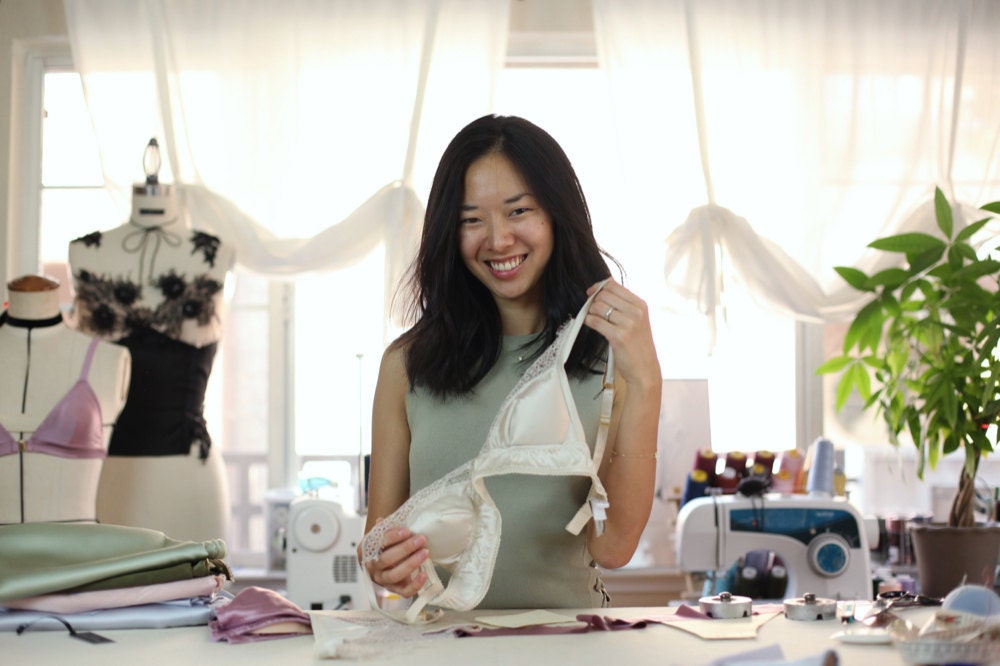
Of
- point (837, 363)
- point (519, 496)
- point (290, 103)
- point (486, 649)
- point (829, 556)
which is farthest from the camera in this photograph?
point (290, 103)

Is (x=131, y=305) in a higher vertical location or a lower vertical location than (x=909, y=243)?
lower

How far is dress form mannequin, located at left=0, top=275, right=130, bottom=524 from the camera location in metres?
3.04

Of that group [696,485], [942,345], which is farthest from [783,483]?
[942,345]

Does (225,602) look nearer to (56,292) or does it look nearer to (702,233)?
(56,292)

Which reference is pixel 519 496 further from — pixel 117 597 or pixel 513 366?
pixel 117 597

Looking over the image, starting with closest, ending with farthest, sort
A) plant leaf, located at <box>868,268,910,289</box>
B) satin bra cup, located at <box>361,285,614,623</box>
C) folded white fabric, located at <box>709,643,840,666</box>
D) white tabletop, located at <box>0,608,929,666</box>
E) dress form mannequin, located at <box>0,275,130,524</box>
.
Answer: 1. folded white fabric, located at <box>709,643,840,666</box>
2. white tabletop, located at <box>0,608,929,666</box>
3. satin bra cup, located at <box>361,285,614,623</box>
4. dress form mannequin, located at <box>0,275,130,524</box>
5. plant leaf, located at <box>868,268,910,289</box>

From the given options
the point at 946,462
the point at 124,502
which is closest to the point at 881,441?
the point at 946,462

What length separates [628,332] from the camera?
1.91 meters

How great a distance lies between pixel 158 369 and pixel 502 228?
81.0 inches

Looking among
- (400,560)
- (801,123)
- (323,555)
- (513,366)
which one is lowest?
(323,555)

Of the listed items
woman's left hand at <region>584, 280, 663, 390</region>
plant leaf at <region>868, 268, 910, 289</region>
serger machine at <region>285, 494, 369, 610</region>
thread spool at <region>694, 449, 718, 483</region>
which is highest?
plant leaf at <region>868, 268, 910, 289</region>

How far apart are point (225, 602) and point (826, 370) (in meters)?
2.80

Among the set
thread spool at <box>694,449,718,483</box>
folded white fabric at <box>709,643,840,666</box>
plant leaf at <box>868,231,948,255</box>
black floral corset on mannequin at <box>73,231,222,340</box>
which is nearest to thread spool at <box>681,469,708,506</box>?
thread spool at <box>694,449,718,483</box>

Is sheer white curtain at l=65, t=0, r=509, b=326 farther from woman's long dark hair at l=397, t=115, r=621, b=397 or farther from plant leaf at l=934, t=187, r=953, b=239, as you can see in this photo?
woman's long dark hair at l=397, t=115, r=621, b=397
